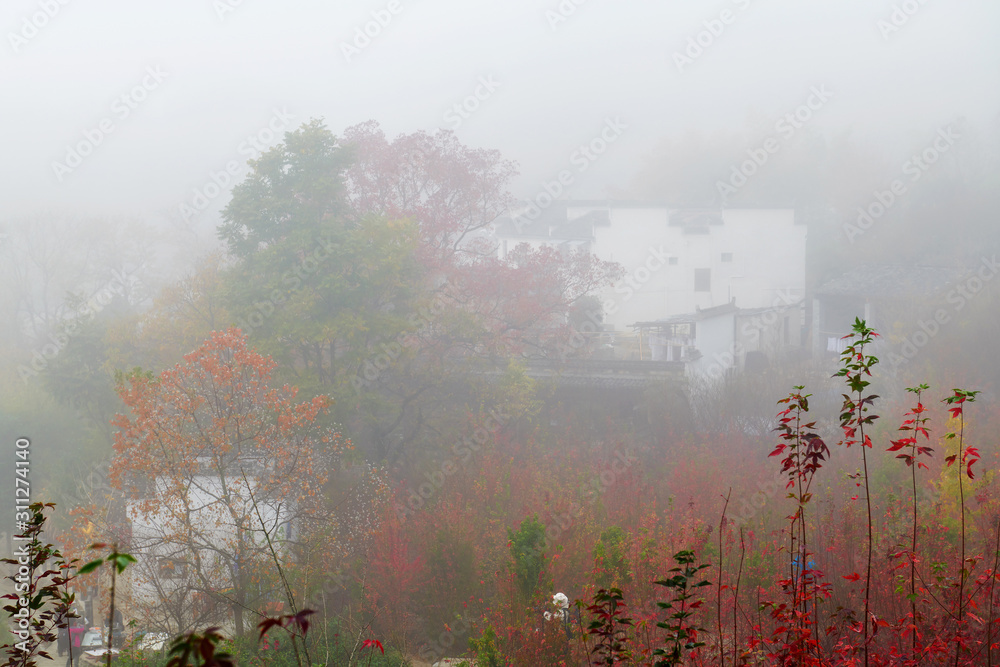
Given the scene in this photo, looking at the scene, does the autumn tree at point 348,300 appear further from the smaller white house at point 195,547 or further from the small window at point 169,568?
the small window at point 169,568

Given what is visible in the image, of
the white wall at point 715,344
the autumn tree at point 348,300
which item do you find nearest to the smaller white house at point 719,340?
the white wall at point 715,344

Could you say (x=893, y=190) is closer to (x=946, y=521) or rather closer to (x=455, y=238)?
(x=455, y=238)

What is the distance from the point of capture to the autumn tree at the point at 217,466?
10117 millimetres

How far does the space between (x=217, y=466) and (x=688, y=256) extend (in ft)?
86.2

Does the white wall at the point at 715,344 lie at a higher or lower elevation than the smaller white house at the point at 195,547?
higher

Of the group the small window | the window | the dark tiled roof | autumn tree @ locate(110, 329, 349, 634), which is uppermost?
the window

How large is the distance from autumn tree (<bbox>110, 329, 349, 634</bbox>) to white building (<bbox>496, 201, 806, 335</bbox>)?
867 inches

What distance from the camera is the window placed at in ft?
106

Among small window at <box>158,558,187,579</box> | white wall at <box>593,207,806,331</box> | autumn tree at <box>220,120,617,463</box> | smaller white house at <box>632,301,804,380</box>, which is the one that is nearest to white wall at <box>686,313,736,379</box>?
smaller white house at <box>632,301,804,380</box>

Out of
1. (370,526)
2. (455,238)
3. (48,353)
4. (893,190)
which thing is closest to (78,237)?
(48,353)

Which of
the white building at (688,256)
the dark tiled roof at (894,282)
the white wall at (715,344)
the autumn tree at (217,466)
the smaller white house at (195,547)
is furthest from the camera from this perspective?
the white building at (688,256)

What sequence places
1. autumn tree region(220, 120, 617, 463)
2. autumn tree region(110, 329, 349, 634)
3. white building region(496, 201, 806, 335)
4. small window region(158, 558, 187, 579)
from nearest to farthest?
autumn tree region(110, 329, 349, 634) → small window region(158, 558, 187, 579) → autumn tree region(220, 120, 617, 463) → white building region(496, 201, 806, 335)

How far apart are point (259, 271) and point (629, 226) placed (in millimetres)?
21593

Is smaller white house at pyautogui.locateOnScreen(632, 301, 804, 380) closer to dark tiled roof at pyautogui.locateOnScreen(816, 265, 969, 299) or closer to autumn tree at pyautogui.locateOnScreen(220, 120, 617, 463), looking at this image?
dark tiled roof at pyautogui.locateOnScreen(816, 265, 969, 299)
